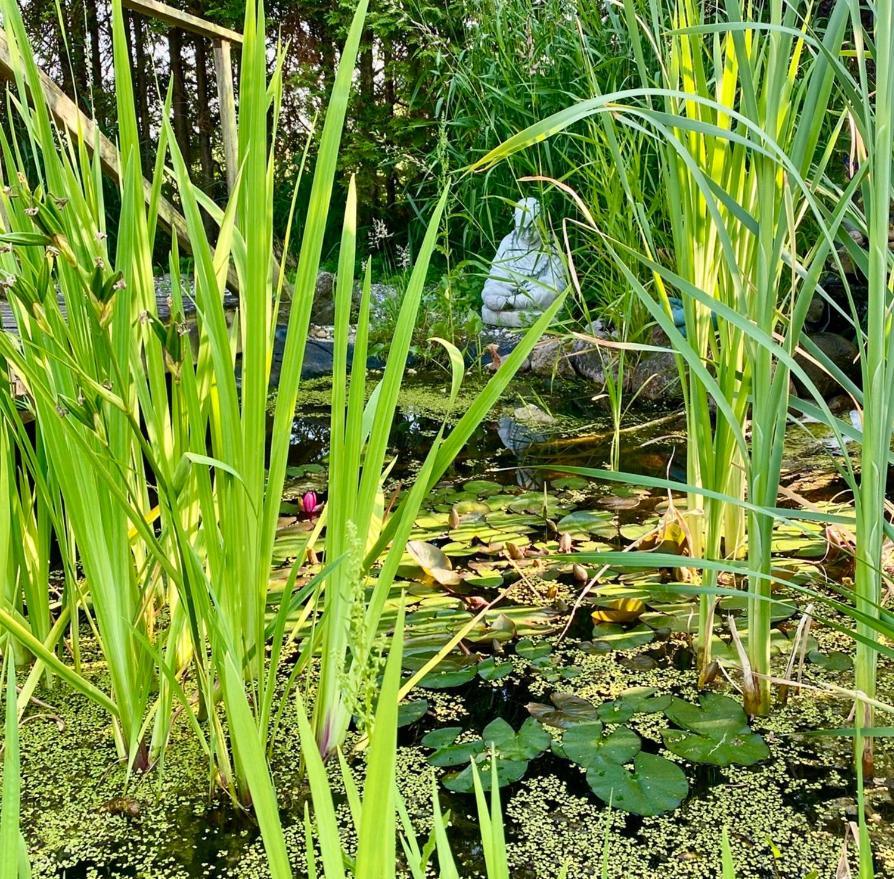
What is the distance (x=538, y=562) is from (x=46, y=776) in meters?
0.83

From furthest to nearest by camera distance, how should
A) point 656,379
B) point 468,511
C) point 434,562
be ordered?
point 656,379 → point 468,511 → point 434,562

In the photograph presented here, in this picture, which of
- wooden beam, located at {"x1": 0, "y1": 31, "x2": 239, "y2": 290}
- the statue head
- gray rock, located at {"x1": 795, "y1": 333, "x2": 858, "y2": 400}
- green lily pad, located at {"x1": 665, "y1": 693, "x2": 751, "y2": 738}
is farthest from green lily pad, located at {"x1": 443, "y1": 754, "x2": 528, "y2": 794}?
the statue head

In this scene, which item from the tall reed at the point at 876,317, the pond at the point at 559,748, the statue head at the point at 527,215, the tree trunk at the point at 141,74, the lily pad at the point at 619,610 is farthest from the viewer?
the tree trunk at the point at 141,74

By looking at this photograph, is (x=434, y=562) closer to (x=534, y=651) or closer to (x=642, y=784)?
(x=534, y=651)

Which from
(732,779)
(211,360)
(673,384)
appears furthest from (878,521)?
(673,384)

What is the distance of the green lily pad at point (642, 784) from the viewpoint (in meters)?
1.00

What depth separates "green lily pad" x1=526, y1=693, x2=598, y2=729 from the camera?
3.82 feet

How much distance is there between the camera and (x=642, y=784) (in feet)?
3.39

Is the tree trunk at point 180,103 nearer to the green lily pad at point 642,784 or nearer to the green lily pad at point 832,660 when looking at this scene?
the green lily pad at point 832,660

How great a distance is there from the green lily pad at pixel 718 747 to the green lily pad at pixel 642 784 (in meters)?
0.03

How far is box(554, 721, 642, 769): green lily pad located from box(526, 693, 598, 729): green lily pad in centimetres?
2

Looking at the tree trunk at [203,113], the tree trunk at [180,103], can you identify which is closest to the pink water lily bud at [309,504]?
the tree trunk at [203,113]

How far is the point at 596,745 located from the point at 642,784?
0.28ft

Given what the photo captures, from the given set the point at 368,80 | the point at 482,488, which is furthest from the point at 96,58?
the point at 482,488
